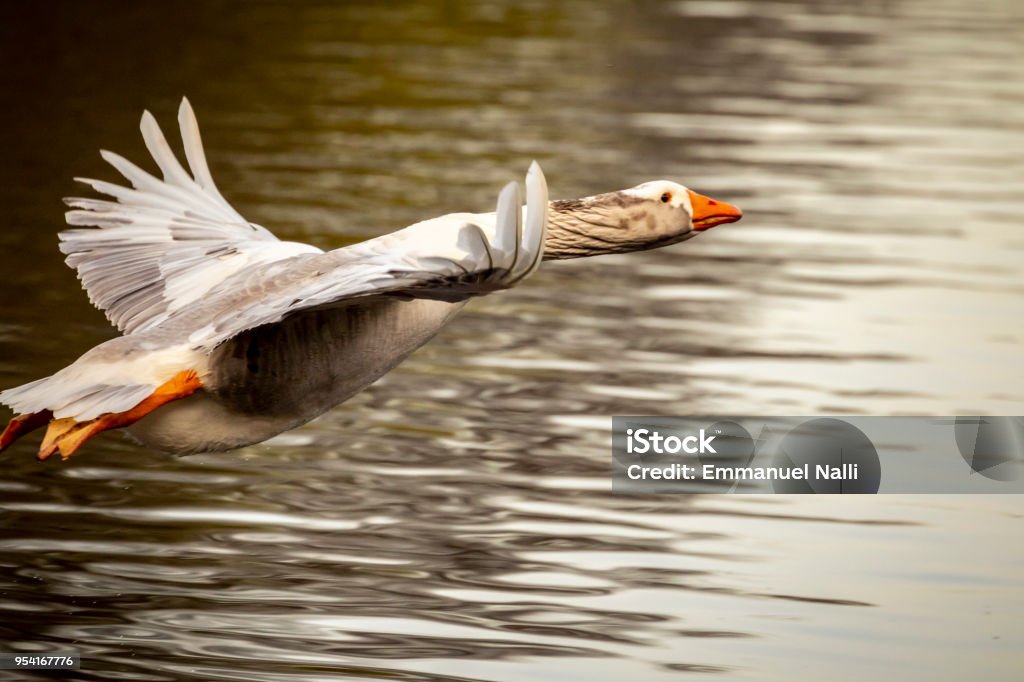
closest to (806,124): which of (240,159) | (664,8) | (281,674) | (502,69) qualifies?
(502,69)

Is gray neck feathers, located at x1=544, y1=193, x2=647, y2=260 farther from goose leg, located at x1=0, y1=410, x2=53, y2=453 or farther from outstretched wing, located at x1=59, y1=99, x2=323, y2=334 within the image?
goose leg, located at x1=0, y1=410, x2=53, y2=453

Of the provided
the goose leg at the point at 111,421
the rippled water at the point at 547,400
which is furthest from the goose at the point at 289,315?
the rippled water at the point at 547,400

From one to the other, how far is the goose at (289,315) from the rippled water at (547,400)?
2.94 ft

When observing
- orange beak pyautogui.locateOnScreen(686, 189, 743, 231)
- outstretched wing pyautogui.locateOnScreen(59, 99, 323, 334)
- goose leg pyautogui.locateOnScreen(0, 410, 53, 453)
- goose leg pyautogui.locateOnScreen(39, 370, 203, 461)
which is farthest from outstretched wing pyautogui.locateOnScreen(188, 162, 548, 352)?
outstretched wing pyautogui.locateOnScreen(59, 99, 323, 334)

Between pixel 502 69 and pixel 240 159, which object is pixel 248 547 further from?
pixel 502 69

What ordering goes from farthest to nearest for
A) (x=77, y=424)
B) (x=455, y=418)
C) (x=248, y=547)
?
(x=455, y=418)
(x=248, y=547)
(x=77, y=424)

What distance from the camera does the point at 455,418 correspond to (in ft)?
29.7

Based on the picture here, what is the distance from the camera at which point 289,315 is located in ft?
18.6

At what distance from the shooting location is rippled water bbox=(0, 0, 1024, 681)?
252 inches

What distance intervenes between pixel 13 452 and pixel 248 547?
176cm

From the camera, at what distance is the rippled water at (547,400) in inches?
252

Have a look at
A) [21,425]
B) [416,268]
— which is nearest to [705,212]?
[416,268]

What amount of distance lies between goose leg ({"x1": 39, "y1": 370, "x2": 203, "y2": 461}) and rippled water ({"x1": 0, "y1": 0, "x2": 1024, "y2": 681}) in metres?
0.89

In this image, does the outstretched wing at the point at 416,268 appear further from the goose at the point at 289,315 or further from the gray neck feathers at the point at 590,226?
the gray neck feathers at the point at 590,226
